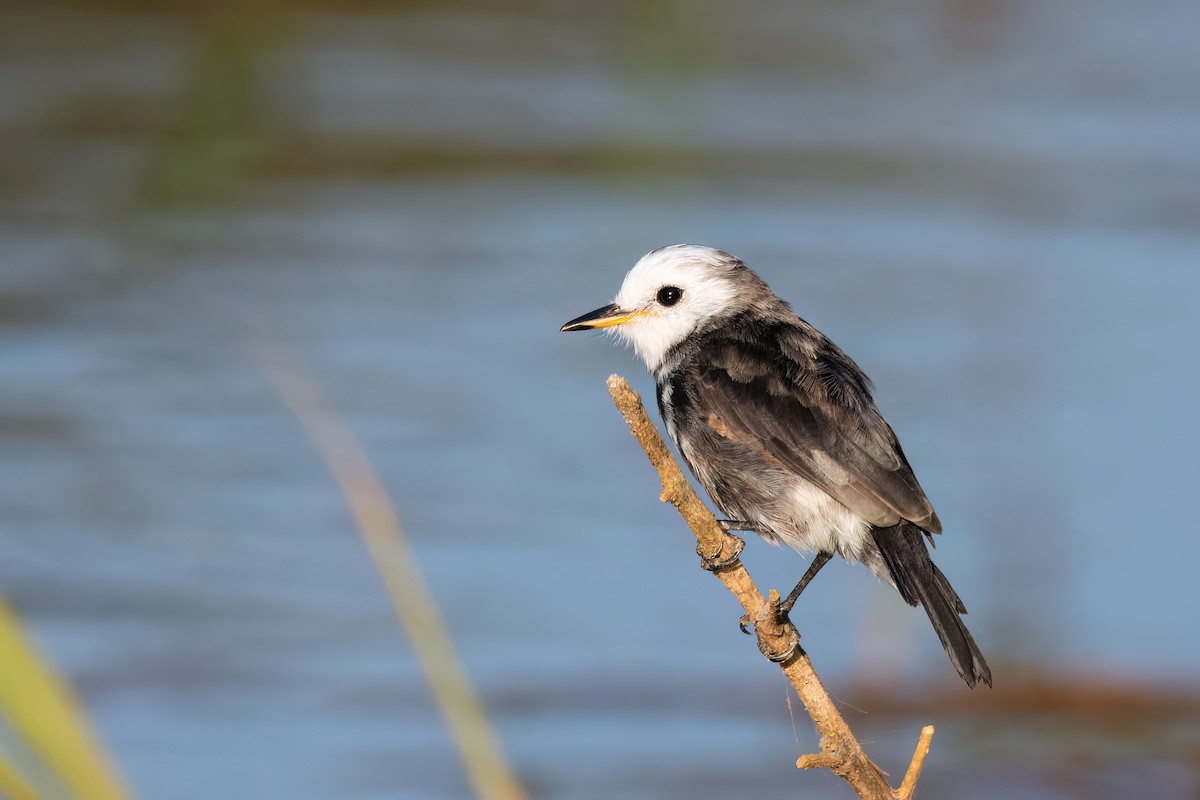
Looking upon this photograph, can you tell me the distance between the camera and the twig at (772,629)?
3688 millimetres

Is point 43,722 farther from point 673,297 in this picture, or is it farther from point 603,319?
point 673,297

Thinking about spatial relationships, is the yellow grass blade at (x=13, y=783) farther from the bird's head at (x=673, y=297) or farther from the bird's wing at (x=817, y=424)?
the bird's head at (x=673, y=297)

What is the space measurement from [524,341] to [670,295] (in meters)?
5.17

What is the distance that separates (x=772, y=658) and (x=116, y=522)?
5.20 metres

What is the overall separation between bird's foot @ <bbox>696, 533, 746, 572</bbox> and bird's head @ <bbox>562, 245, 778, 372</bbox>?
1079 mm

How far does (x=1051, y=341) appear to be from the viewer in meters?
10.4

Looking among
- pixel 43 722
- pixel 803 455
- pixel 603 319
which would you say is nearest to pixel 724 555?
pixel 803 455

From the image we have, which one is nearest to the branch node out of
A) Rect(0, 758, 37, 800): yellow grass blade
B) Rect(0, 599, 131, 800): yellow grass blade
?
Rect(0, 599, 131, 800): yellow grass blade

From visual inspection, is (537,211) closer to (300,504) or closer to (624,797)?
(300,504)

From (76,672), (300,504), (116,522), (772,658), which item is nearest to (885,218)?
(300,504)

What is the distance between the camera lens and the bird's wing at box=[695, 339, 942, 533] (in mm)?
4426

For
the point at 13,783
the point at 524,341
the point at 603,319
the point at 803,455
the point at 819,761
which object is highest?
the point at 524,341

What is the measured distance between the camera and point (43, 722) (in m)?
3.03

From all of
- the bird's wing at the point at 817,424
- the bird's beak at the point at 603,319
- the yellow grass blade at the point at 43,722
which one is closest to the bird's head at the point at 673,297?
the bird's beak at the point at 603,319
